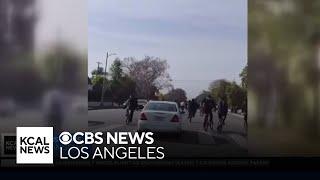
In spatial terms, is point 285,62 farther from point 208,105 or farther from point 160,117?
point 160,117

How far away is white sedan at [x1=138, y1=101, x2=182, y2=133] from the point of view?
12.6ft

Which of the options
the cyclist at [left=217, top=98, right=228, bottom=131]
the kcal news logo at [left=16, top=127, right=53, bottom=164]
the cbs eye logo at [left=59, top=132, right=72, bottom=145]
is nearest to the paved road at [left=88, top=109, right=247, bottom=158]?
the cyclist at [left=217, top=98, right=228, bottom=131]

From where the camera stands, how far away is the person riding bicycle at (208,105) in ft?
12.3

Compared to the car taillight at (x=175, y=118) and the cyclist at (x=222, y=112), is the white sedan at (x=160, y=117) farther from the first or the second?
the cyclist at (x=222, y=112)

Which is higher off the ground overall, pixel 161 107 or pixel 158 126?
pixel 161 107

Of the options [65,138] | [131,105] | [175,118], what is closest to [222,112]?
[175,118]

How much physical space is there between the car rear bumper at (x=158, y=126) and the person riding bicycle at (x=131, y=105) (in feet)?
0.39

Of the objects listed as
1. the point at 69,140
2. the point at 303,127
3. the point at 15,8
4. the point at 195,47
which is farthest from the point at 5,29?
the point at 303,127

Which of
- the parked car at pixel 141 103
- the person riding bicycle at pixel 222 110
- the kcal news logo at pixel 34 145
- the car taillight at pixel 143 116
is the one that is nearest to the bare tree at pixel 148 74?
the parked car at pixel 141 103

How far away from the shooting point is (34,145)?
376 cm

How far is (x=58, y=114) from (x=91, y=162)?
0.51 m

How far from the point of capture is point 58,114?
3.76 metres

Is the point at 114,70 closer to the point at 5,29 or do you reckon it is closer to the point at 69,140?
the point at 69,140

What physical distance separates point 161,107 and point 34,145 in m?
1.15
